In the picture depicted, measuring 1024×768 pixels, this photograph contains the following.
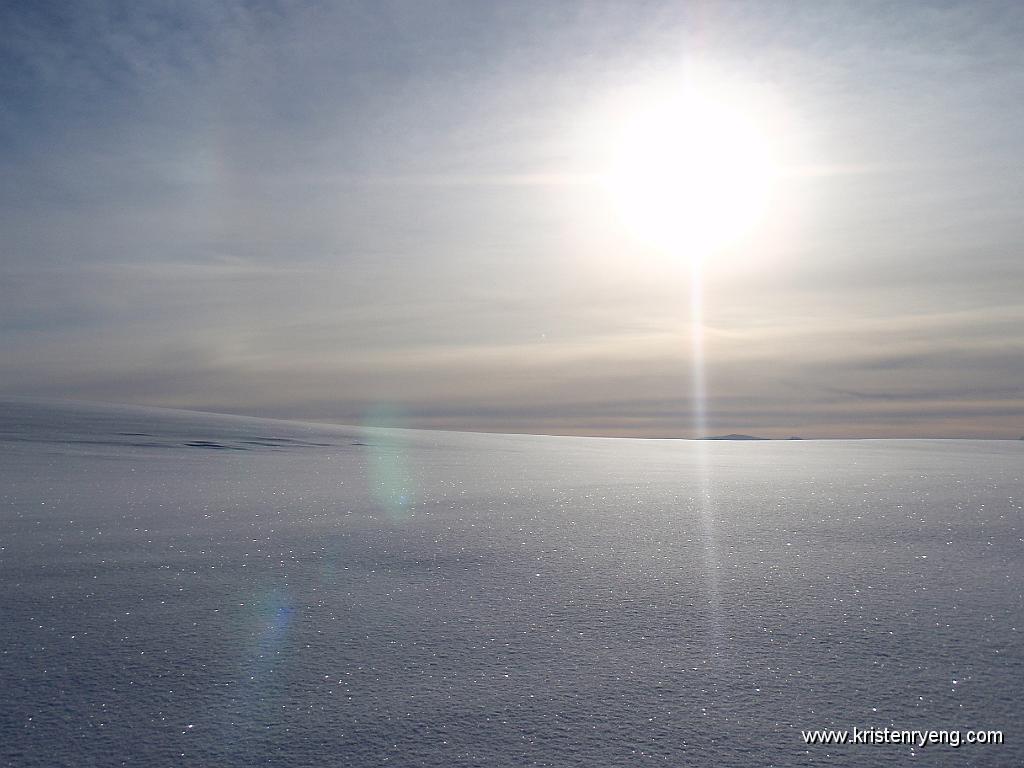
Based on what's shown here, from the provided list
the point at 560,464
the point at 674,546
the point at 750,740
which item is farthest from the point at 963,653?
the point at 560,464

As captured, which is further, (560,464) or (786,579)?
(560,464)

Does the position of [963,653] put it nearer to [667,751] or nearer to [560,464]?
[667,751]

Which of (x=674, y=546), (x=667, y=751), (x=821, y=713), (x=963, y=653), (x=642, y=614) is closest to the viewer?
(x=667, y=751)

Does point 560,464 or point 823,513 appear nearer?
point 823,513

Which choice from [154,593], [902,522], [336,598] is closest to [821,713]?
[336,598]

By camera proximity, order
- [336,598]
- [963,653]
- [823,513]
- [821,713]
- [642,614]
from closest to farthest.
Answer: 1. [821,713]
2. [963,653]
3. [642,614]
4. [336,598]
5. [823,513]

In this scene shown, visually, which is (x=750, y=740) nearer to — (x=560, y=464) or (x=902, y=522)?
(x=902, y=522)
